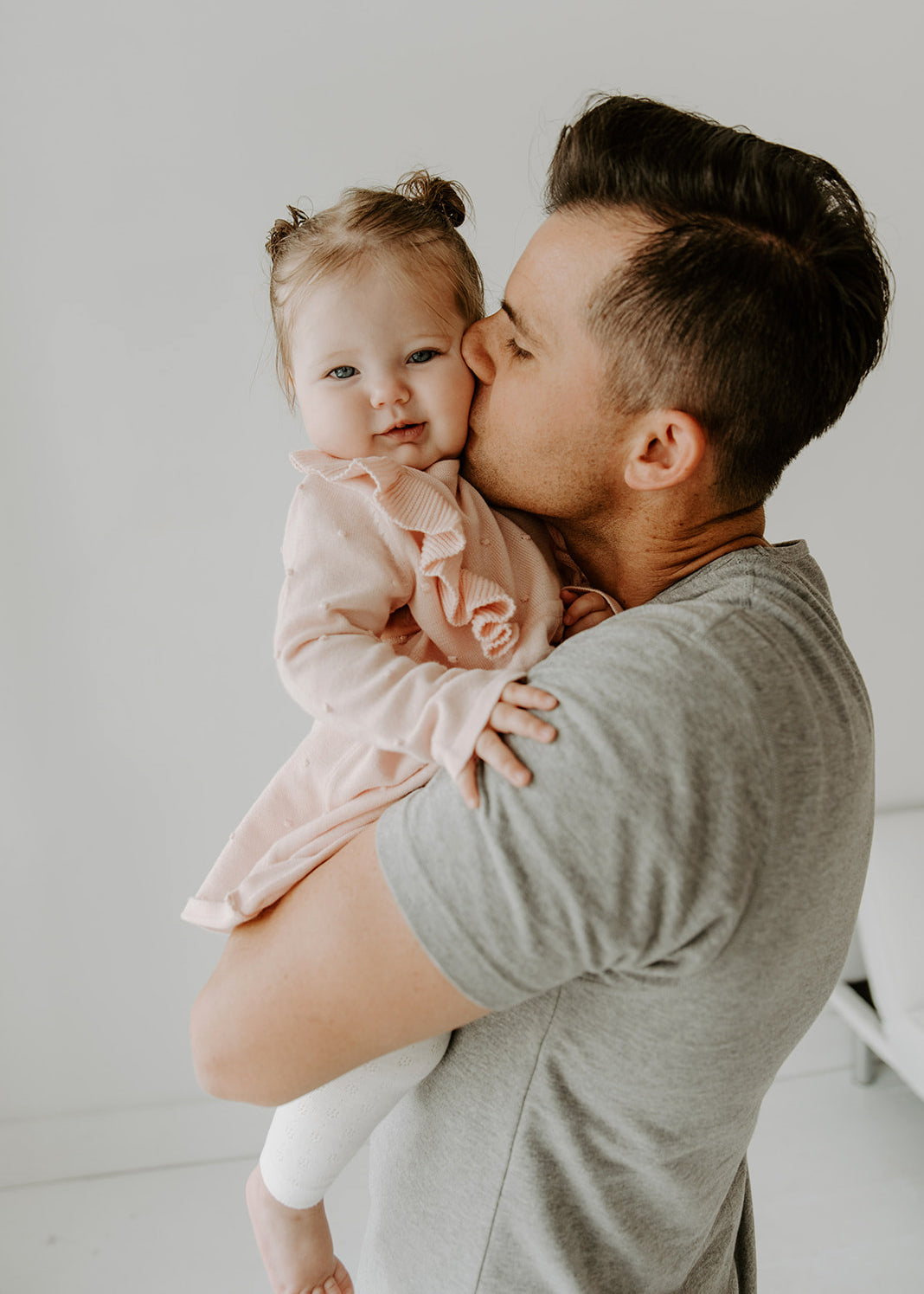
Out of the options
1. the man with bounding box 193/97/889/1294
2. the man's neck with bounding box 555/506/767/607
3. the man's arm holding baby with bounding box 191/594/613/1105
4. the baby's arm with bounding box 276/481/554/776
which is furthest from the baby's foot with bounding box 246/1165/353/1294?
the man's neck with bounding box 555/506/767/607

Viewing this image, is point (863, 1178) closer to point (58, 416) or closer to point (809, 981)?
point (809, 981)

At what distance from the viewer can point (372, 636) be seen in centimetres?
87

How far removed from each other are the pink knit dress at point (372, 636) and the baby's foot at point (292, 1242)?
1.40 ft

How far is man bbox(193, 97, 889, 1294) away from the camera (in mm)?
627

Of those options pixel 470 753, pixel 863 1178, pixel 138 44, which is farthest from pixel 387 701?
pixel 863 1178

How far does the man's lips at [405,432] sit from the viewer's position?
1009mm

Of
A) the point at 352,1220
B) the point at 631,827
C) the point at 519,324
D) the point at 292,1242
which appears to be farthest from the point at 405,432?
the point at 352,1220

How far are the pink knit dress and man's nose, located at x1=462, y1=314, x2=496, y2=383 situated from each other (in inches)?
4.1

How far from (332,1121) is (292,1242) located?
0.25 m

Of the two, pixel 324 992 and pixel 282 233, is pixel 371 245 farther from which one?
pixel 324 992

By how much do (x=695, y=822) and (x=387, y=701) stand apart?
11.3 inches

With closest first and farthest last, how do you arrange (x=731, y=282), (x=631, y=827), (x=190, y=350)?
(x=631, y=827), (x=731, y=282), (x=190, y=350)

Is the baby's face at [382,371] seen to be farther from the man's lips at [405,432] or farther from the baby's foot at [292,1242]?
the baby's foot at [292,1242]

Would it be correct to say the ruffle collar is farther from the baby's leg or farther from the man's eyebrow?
the baby's leg
